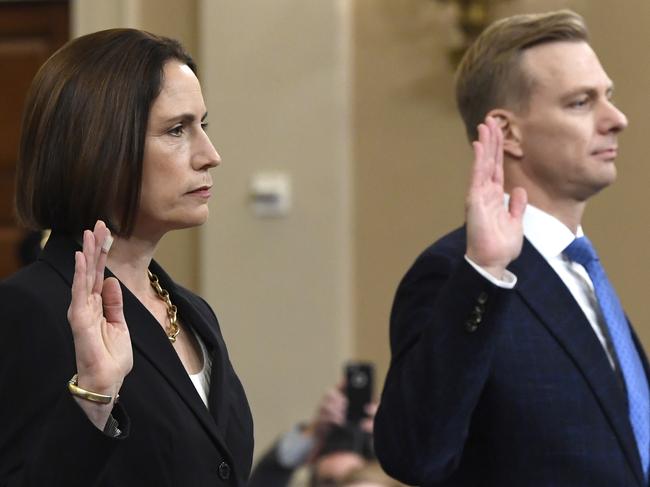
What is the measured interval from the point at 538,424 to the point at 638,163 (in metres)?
2.51

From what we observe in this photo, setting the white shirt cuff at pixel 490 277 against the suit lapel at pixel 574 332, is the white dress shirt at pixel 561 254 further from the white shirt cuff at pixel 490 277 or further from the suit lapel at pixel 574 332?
the white shirt cuff at pixel 490 277

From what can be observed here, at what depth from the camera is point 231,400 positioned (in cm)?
199

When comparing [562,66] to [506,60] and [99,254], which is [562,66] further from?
[99,254]

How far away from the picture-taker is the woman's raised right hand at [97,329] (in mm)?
1630

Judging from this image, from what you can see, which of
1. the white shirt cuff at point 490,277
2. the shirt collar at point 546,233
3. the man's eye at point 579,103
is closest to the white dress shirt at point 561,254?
the shirt collar at point 546,233

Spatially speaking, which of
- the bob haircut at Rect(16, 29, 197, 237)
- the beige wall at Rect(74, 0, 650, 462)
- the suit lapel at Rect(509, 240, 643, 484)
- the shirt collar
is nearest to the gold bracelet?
the bob haircut at Rect(16, 29, 197, 237)

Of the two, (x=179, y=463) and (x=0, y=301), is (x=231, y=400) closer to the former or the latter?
(x=179, y=463)

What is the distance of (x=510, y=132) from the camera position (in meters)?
2.46

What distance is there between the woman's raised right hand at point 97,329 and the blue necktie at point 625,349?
0.97 meters

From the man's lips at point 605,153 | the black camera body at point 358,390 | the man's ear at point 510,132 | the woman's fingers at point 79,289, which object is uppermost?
the man's ear at point 510,132

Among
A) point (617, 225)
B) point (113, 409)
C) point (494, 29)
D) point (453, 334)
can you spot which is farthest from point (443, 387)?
point (617, 225)

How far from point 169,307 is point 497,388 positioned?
55 centimetres

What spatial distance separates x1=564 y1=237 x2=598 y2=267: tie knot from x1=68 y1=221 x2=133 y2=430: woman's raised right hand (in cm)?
97

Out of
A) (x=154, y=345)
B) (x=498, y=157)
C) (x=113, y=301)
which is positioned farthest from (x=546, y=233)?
(x=113, y=301)
